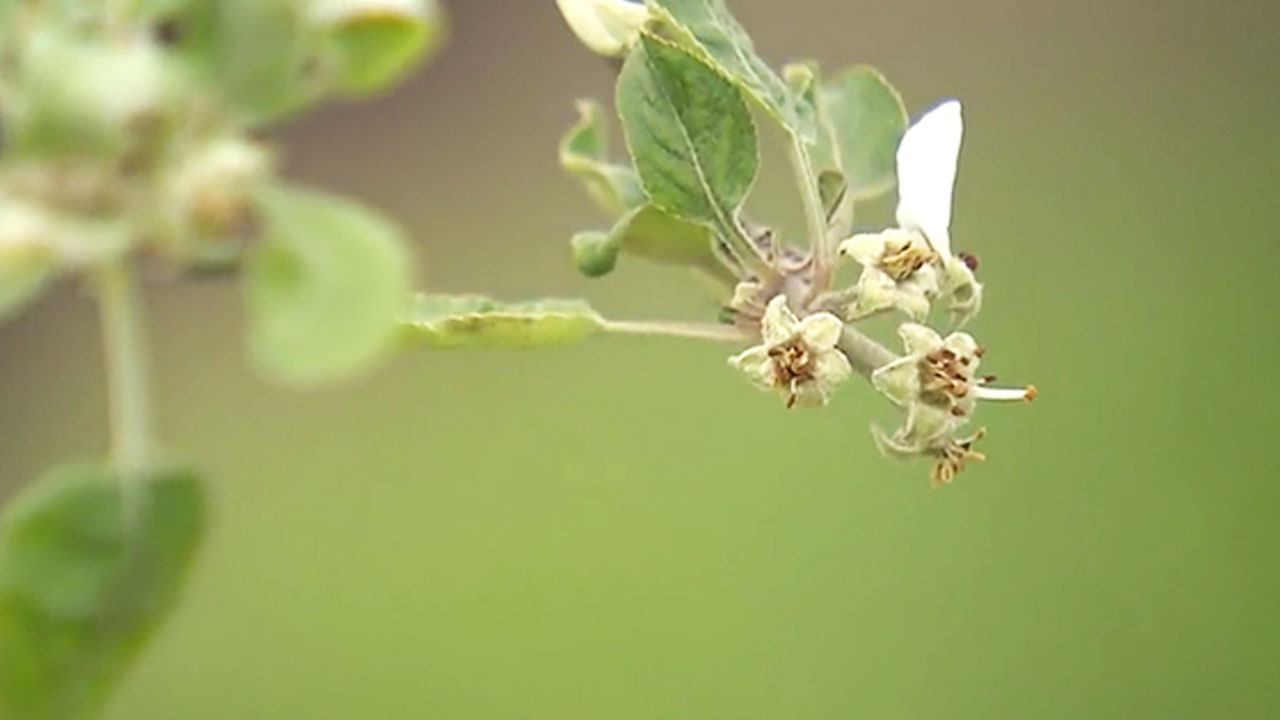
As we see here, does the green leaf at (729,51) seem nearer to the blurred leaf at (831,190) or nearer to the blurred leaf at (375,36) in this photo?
the blurred leaf at (831,190)

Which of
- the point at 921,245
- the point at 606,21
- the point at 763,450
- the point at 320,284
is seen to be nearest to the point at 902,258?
the point at 921,245

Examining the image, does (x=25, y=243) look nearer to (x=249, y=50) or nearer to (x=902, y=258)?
(x=249, y=50)

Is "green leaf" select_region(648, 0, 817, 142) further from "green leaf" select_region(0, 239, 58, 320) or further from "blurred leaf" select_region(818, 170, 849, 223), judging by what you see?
"green leaf" select_region(0, 239, 58, 320)

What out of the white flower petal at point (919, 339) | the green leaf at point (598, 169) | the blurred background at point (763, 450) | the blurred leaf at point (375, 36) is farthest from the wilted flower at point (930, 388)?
the blurred background at point (763, 450)

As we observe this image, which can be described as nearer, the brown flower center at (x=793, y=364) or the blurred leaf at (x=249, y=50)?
the blurred leaf at (x=249, y=50)

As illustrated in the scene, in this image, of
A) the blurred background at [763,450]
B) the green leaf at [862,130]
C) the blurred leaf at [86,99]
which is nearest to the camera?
the blurred leaf at [86,99]

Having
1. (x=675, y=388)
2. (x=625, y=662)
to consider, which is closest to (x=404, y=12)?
(x=625, y=662)
